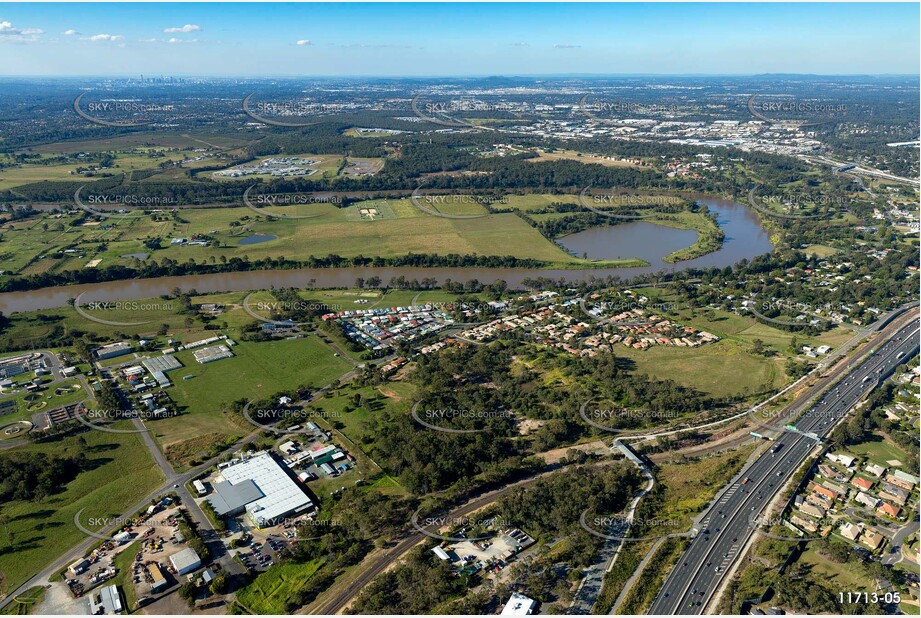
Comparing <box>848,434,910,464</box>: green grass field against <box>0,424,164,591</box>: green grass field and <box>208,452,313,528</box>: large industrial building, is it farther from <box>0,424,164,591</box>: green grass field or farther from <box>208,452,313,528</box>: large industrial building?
<box>0,424,164,591</box>: green grass field

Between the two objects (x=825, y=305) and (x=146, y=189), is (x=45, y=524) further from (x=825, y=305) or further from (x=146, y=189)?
(x=146, y=189)

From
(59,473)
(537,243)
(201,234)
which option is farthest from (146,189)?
(59,473)

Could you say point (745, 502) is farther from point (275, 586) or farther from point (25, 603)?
point (25, 603)

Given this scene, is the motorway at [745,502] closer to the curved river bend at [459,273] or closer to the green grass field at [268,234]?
the curved river bend at [459,273]

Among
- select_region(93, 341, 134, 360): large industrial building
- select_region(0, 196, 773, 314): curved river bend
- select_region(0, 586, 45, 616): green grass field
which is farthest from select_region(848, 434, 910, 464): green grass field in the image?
select_region(93, 341, 134, 360): large industrial building

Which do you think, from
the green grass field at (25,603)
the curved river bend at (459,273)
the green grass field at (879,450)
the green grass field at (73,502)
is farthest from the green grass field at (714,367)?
the green grass field at (25,603)

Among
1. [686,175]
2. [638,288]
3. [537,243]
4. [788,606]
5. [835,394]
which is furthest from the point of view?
[686,175]
